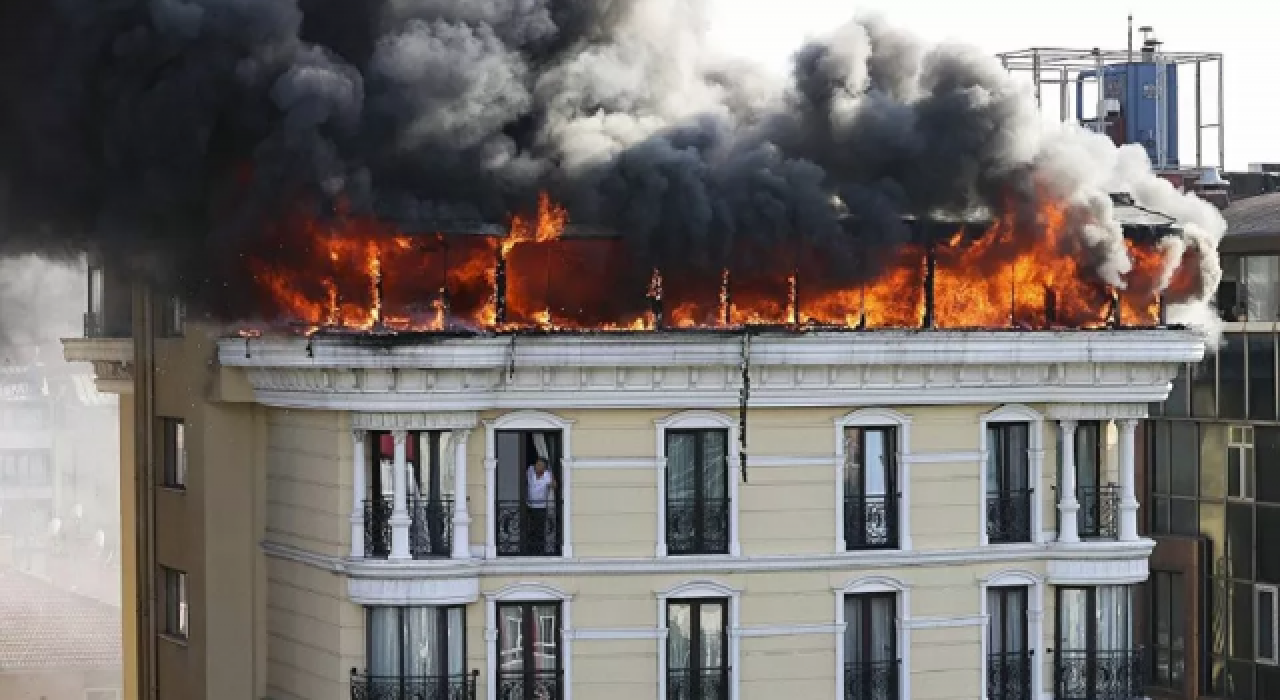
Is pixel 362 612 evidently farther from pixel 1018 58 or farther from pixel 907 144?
pixel 1018 58

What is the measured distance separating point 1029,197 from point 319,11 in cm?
1147

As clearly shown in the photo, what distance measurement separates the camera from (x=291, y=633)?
38938 millimetres

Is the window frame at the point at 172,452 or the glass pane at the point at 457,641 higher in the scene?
the window frame at the point at 172,452

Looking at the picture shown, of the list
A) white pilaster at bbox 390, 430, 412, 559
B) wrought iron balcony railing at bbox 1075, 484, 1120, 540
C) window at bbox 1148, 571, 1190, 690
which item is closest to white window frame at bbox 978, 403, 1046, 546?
wrought iron balcony railing at bbox 1075, 484, 1120, 540

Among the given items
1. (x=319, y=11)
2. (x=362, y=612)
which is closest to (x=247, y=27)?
(x=319, y=11)

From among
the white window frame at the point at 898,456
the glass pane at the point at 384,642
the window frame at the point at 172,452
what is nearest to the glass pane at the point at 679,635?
the white window frame at the point at 898,456

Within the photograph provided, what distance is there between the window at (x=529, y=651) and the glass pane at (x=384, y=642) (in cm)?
149

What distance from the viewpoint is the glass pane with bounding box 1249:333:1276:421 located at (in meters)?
51.5

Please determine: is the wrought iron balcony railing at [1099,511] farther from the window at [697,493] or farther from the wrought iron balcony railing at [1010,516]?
the window at [697,493]

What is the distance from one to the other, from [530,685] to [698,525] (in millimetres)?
3365

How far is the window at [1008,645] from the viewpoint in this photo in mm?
38781

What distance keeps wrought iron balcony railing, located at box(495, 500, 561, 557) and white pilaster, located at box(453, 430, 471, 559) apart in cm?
60

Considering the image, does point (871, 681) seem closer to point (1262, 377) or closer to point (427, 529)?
point (427, 529)

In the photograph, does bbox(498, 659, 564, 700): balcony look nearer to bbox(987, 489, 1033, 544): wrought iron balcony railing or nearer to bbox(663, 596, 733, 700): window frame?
bbox(663, 596, 733, 700): window frame
